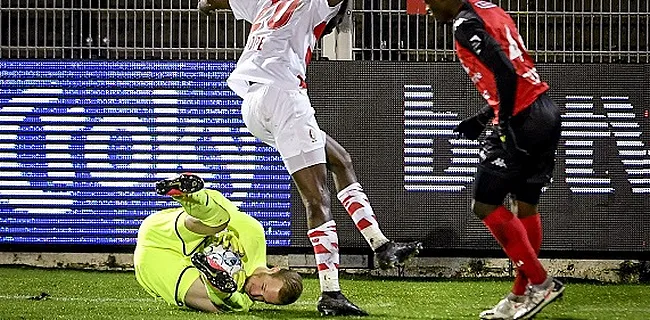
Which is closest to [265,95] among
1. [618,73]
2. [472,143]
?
[472,143]

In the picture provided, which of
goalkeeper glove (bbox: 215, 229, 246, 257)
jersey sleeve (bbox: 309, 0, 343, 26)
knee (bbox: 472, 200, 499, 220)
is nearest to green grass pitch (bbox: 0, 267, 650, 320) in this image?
goalkeeper glove (bbox: 215, 229, 246, 257)

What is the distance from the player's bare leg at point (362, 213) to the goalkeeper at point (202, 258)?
514mm

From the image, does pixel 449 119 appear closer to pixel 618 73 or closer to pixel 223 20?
pixel 618 73

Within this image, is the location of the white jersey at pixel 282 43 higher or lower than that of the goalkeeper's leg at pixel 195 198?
higher

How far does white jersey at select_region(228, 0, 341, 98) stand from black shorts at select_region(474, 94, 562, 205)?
1.22 metres

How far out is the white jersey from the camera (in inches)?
263

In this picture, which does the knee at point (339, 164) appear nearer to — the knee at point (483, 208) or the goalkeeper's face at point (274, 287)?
the goalkeeper's face at point (274, 287)

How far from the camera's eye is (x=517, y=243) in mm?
5988

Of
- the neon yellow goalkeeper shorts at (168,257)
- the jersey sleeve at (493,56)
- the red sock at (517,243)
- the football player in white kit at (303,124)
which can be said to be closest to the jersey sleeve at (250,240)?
the neon yellow goalkeeper shorts at (168,257)

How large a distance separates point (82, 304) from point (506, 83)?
2.94m

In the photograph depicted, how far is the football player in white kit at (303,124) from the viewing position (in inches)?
253

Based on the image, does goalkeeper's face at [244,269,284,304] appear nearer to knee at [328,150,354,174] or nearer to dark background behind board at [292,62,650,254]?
knee at [328,150,354,174]

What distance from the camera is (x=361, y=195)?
6613 mm

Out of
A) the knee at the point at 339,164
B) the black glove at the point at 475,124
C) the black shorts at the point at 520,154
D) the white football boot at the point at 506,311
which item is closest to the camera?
the black shorts at the point at 520,154
